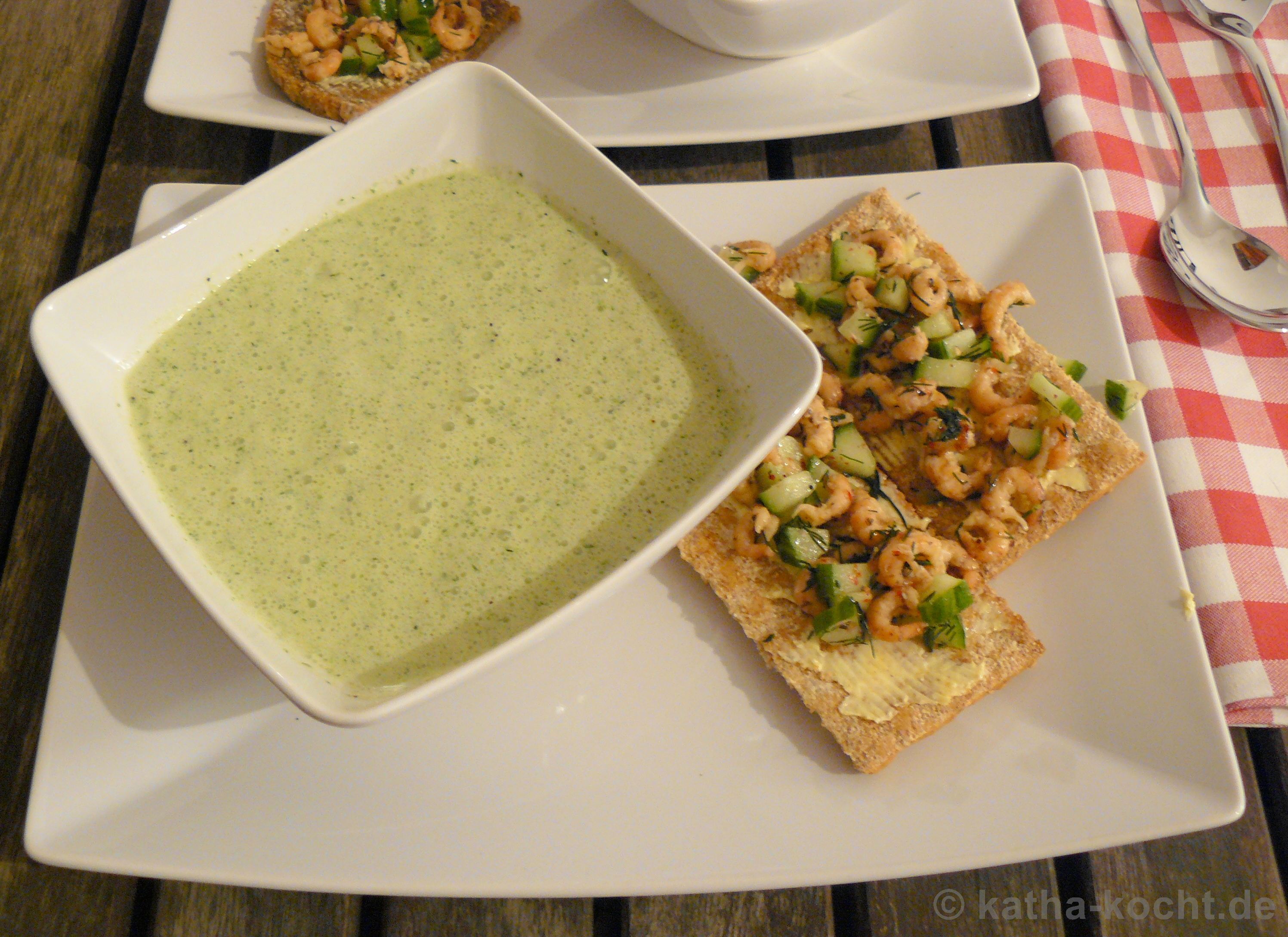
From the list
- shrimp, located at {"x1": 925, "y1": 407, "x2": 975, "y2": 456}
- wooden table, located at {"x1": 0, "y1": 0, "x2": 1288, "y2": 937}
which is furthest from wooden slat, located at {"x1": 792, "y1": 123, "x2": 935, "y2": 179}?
shrimp, located at {"x1": 925, "y1": 407, "x2": 975, "y2": 456}

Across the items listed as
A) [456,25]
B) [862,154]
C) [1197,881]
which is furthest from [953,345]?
[456,25]

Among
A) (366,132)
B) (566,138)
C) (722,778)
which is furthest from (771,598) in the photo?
(366,132)

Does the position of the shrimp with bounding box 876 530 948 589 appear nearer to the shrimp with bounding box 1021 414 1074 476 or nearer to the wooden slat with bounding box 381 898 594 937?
the shrimp with bounding box 1021 414 1074 476

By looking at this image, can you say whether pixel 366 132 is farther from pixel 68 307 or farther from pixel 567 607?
pixel 567 607

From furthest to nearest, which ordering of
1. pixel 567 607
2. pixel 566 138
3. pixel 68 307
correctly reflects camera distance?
pixel 566 138 < pixel 68 307 < pixel 567 607

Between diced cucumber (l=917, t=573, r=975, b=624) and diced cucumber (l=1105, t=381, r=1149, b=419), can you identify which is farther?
diced cucumber (l=1105, t=381, r=1149, b=419)

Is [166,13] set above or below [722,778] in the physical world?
above
